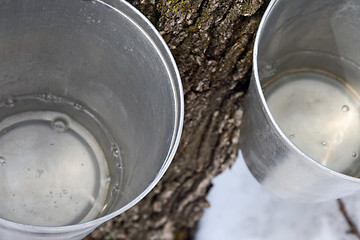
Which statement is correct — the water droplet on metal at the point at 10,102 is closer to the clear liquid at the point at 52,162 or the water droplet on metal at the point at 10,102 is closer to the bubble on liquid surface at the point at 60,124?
the clear liquid at the point at 52,162

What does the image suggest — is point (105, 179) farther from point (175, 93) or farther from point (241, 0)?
point (241, 0)

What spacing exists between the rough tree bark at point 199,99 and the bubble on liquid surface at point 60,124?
11.9 inches

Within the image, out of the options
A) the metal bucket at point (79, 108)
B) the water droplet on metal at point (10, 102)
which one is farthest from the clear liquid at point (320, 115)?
the water droplet on metal at point (10, 102)

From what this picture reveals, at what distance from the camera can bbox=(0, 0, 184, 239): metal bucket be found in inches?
36.1

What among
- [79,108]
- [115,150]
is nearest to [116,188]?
[115,150]

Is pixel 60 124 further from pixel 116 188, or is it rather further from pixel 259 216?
pixel 259 216

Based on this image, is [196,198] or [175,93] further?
[196,198]

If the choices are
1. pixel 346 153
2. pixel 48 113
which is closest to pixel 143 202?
pixel 48 113

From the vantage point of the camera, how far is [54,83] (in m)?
A: 1.18

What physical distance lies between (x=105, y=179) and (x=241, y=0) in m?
0.57

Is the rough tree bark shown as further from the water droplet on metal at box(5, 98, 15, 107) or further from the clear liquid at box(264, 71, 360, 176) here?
the water droplet on metal at box(5, 98, 15, 107)

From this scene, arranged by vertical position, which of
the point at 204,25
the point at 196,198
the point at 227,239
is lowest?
the point at 227,239

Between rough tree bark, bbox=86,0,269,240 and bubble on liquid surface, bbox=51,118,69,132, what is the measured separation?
30cm

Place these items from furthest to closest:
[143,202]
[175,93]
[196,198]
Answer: [196,198] < [143,202] < [175,93]
